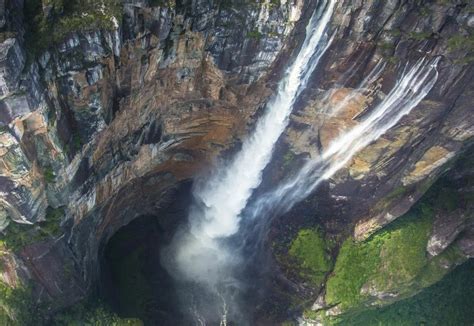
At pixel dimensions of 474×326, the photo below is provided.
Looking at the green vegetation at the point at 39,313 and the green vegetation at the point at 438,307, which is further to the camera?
the green vegetation at the point at 438,307

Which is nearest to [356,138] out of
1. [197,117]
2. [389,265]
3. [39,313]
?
[389,265]

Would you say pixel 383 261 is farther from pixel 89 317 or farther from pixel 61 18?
pixel 61 18

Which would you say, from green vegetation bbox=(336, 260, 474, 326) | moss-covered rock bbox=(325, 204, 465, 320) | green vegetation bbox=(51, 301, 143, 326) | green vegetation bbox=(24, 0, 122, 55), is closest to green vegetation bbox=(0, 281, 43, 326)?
green vegetation bbox=(51, 301, 143, 326)

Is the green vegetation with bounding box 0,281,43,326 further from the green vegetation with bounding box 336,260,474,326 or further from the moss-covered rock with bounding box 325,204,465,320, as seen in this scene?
the green vegetation with bounding box 336,260,474,326

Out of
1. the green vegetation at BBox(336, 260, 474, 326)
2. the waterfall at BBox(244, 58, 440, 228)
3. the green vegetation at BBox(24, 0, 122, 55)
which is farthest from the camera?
the green vegetation at BBox(336, 260, 474, 326)

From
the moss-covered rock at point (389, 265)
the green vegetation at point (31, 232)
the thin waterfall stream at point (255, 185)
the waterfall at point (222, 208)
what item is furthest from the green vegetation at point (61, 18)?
the moss-covered rock at point (389, 265)

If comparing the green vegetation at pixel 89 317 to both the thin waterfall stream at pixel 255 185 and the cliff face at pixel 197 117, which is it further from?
the thin waterfall stream at pixel 255 185

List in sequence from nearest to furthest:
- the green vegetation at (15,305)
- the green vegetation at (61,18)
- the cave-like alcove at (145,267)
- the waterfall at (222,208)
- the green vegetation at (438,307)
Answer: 1. the green vegetation at (61,18)
2. the green vegetation at (15,305)
3. the waterfall at (222,208)
4. the cave-like alcove at (145,267)
5. the green vegetation at (438,307)

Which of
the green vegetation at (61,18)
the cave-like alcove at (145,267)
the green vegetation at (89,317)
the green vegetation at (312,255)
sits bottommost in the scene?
the cave-like alcove at (145,267)
